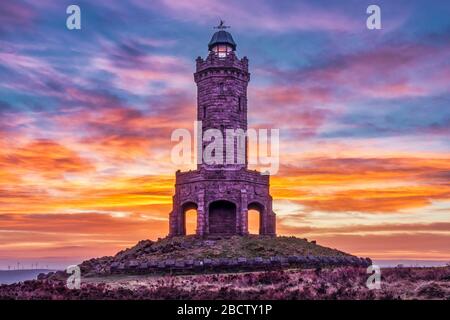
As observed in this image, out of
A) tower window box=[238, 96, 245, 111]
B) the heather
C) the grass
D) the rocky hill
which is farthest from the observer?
tower window box=[238, 96, 245, 111]

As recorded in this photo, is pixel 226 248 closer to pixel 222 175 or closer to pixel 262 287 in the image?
pixel 222 175

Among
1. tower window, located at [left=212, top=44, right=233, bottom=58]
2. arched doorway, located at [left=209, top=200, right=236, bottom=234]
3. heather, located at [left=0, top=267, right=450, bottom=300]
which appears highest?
tower window, located at [left=212, top=44, right=233, bottom=58]

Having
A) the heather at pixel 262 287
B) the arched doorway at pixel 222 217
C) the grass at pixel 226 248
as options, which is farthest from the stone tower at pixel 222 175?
the heather at pixel 262 287

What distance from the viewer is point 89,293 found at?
26438mm

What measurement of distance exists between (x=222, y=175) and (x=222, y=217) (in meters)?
3.75

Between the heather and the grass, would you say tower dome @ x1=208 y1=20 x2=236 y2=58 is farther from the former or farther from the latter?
the heather

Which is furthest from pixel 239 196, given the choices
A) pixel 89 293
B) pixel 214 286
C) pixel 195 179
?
pixel 89 293

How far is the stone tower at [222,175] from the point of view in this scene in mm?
47969

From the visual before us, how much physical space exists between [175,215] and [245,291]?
2417cm

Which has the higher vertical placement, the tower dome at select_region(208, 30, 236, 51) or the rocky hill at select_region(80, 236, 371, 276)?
the tower dome at select_region(208, 30, 236, 51)

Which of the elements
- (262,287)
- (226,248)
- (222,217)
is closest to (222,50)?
(222,217)

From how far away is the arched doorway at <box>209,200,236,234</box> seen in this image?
48.4m

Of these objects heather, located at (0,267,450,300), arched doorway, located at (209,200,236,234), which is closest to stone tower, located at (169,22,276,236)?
arched doorway, located at (209,200,236,234)
